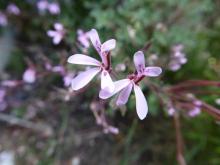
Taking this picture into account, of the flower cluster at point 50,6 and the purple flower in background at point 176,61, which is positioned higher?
the flower cluster at point 50,6

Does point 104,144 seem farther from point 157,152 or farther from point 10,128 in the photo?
point 10,128

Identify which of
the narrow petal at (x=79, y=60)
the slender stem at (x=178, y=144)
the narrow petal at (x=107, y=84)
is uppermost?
the narrow petal at (x=79, y=60)

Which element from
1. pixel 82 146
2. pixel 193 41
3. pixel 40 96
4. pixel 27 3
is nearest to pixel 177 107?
pixel 193 41

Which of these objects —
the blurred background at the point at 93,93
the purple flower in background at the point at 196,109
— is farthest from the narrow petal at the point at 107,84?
the blurred background at the point at 93,93

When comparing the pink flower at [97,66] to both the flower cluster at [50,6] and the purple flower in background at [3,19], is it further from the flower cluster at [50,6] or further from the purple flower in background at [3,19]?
the purple flower in background at [3,19]

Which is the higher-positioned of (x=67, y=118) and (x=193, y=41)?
(x=193, y=41)

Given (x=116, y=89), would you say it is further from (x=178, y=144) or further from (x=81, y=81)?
(x=178, y=144)

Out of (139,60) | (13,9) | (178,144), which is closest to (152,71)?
(139,60)
